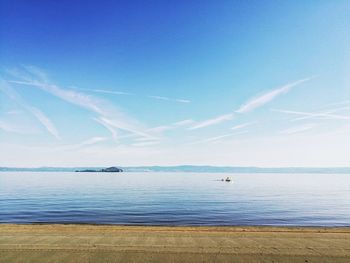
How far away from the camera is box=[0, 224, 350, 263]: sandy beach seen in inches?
631

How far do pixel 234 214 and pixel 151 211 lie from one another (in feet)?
45.2

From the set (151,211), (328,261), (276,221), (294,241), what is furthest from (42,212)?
(328,261)

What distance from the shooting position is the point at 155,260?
15648 millimetres

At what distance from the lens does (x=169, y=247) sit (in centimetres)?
1820

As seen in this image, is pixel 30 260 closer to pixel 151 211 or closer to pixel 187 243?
pixel 187 243

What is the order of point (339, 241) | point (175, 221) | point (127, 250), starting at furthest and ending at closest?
1. point (175, 221)
2. point (339, 241)
3. point (127, 250)

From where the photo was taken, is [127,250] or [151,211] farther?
[151,211]

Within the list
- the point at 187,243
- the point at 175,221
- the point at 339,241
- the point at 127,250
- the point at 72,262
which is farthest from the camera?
the point at 175,221

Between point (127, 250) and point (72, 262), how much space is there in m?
3.13

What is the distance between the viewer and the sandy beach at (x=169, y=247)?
52.6 feet

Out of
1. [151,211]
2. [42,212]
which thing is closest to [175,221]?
[151,211]

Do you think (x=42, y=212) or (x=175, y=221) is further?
(x=42, y=212)

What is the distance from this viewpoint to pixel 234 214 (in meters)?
50.8

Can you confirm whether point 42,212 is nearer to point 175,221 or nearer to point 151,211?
point 151,211
